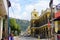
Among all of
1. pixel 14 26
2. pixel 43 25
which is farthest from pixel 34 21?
pixel 14 26

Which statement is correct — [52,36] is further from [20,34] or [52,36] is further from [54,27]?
[20,34]

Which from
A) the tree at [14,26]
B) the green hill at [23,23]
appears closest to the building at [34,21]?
the green hill at [23,23]

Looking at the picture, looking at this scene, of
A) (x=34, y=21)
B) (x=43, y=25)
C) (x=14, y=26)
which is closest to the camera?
(x=14, y=26)

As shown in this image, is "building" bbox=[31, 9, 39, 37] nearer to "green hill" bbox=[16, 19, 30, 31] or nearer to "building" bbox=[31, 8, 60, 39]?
"building" bbox=[31, 8, 60, 39]

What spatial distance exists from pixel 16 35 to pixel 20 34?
232 mm

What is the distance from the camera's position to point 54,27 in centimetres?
1145

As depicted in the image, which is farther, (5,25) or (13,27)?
(13,27)

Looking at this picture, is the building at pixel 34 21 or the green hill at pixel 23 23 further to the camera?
the building at pixel 34 21

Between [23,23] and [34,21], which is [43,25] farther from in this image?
[23,23]

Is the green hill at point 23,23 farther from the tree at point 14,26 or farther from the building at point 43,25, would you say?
the building at point 43,25

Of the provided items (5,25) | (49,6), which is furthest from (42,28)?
(5,25)

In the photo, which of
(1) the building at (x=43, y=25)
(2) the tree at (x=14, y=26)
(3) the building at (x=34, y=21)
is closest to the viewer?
(2) the tree at (x=14, y=26)

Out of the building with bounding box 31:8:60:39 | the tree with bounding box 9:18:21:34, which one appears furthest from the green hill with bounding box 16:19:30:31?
the building with bounding box 31:8:60:39

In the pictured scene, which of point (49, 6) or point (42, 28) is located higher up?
point (49, 6)
